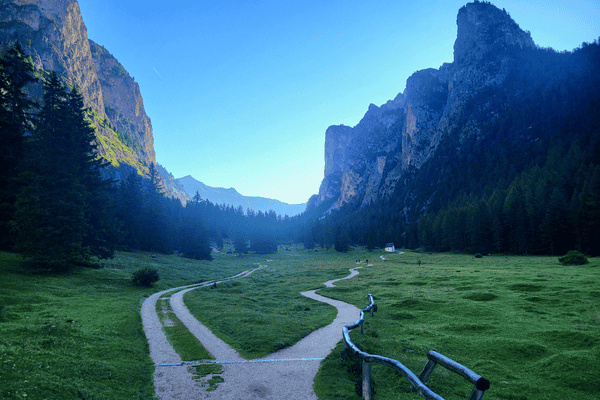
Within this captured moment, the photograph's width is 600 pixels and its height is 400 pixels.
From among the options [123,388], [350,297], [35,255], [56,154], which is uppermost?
[56,154]

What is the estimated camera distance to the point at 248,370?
50.5 ft

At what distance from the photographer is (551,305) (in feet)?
87.6

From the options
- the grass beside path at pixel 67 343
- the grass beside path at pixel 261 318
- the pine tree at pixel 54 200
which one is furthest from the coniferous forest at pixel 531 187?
the pine tree at pixel 54 200

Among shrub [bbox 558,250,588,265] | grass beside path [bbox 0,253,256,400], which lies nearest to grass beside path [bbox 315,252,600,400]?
grass beside path [bbox 0,253,256,400]

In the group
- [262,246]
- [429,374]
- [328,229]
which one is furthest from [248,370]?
[328,229]

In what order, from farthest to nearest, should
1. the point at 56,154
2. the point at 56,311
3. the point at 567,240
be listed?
the point at 567,240, the point at 56,154, the point at 56,311

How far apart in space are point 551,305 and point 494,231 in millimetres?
86846

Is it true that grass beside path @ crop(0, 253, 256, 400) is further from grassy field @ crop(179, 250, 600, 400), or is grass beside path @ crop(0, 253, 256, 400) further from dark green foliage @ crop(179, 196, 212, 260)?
dark green foliage @ crop(179, 196, 212, 260)

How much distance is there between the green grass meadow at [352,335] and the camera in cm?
1286

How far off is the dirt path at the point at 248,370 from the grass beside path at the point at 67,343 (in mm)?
939

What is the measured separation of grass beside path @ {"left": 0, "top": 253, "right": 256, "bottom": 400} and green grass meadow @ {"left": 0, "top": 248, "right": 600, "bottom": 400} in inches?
3.0

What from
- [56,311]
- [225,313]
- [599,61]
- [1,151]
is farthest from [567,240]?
[599,61]

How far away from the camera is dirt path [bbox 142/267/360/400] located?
1266 centimetres

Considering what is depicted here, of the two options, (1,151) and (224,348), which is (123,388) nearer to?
(224,348)
